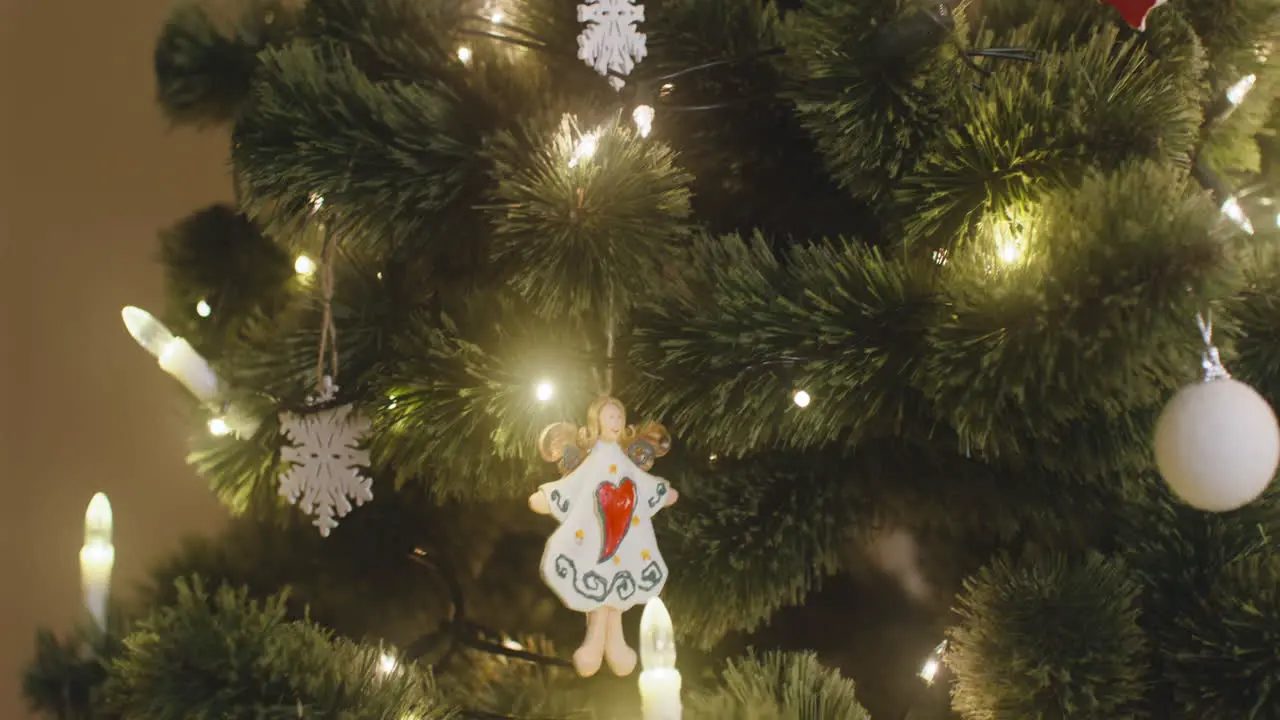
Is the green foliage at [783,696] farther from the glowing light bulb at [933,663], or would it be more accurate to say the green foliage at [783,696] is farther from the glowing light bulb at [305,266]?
the glowing light bulb at [305,266]

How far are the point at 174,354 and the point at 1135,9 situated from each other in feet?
1.76

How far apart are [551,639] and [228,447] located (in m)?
0.24

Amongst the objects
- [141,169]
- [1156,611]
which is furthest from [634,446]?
[141,169]

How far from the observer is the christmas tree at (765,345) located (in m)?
0.40

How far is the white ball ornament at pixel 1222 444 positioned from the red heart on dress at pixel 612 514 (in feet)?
0.81

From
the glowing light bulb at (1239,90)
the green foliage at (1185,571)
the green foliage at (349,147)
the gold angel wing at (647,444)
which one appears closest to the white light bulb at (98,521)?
→ the green foliage at (349,147)

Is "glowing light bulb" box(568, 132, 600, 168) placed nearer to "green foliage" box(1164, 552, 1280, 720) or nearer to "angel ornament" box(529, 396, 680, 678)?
"angel ornament" box(529, 396, 680, 678)

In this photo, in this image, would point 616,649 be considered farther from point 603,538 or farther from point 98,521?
point 98,521

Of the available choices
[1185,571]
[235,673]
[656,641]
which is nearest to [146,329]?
[235,673]

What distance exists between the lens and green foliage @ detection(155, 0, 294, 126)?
556mm

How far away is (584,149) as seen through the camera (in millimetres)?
438

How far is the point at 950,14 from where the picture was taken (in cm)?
44

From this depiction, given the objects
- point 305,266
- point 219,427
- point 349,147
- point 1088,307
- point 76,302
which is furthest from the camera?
point 76,302

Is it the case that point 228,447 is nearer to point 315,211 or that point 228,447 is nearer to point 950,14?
point 315,211
